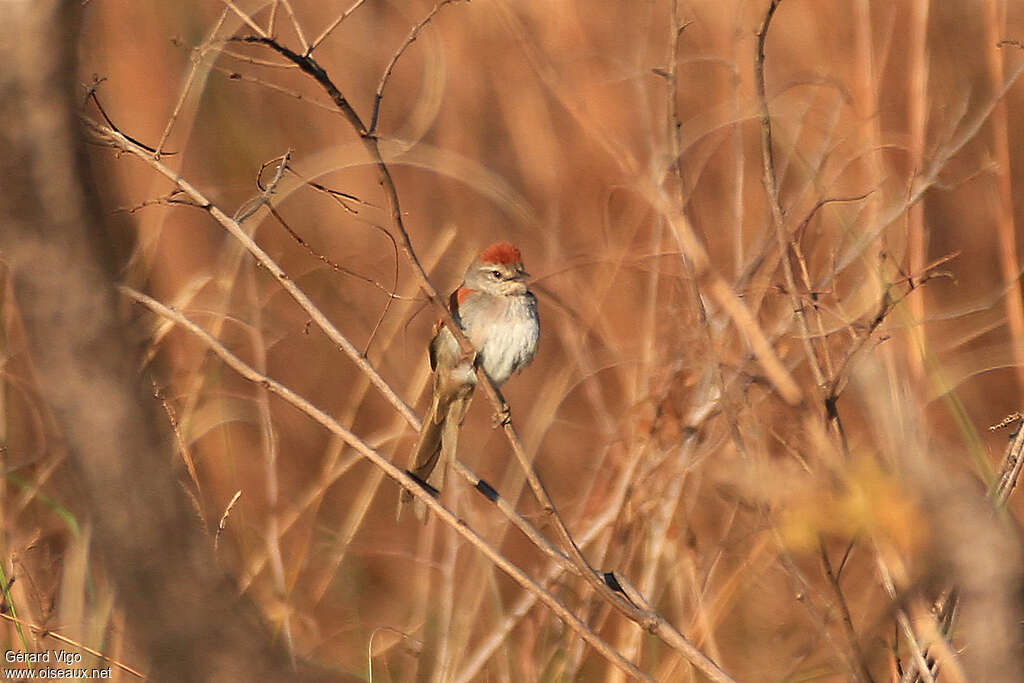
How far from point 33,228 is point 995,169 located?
2823 mm

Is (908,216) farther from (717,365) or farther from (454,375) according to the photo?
(454,375)

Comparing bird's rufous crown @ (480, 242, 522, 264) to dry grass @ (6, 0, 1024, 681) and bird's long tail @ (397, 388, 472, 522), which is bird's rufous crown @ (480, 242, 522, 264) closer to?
dry grass @ (6, 0, 1024, 681)

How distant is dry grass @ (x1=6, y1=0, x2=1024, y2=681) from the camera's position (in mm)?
2191

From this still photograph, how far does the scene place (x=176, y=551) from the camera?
75 cm

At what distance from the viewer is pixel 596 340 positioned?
204 inches

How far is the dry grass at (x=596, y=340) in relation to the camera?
2.19 m

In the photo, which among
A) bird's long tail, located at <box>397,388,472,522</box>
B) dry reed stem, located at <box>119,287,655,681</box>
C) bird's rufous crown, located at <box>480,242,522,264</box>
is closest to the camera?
dry reed stem, located at <box>119,287,655,681</box>

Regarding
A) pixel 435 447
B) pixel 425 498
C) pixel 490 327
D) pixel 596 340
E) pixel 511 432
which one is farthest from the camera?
pixel 596 340

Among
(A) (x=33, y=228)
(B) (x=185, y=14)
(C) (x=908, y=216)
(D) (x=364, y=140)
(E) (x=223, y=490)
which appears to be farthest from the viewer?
(B) (x=185, y=14)

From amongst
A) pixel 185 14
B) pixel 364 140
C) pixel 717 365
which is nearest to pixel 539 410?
pixel 717 365

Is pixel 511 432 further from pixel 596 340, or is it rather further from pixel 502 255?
pixel 596 340

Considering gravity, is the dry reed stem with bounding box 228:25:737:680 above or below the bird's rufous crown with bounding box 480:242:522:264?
below

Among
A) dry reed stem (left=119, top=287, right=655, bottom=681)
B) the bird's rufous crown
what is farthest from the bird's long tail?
dry reed stem (left=119, top=287, right=655, bottom=681)

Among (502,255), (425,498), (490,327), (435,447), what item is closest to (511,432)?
(425,498)
